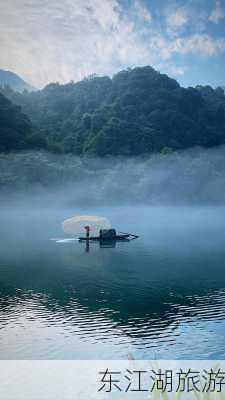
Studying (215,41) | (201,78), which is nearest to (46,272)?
(201,78)

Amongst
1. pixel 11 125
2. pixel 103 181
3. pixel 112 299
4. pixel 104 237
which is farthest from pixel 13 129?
pixel 112 299

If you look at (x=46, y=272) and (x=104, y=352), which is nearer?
(x=104, y=352)

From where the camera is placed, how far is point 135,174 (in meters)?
45.6

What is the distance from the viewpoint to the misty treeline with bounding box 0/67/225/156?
57.1 feet

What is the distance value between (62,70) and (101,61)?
118 centimetres

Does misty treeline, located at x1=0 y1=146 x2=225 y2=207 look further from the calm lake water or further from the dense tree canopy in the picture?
the calm lake water

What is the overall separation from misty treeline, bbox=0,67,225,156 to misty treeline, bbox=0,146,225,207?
2.16 m

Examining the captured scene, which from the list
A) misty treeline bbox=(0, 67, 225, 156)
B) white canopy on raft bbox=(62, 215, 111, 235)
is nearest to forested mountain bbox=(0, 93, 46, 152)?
misty treeline bbox=(0, 67, 225, 156)

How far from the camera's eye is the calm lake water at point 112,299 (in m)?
8.91

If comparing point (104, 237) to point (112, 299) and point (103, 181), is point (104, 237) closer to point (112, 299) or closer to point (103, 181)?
point (112, 299)

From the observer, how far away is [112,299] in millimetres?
13219

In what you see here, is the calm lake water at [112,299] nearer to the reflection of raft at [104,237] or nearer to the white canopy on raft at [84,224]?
the reflection of raft at [104,237]

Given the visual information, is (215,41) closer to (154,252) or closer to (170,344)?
(170,344)

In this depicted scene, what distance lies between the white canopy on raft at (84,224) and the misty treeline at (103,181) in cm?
1475
